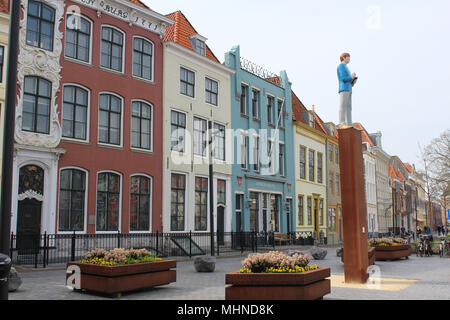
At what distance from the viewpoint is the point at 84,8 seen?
21.6 metres

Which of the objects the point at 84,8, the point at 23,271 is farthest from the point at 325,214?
the point at 23,271

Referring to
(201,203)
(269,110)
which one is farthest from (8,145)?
(269,110)

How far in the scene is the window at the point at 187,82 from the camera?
2718 centimetres

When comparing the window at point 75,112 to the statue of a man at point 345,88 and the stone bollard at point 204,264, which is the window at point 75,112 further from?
the statue of a man at point 345,88

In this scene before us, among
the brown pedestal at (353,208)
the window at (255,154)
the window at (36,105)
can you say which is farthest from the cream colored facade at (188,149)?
the brown pedestal at (353,208)

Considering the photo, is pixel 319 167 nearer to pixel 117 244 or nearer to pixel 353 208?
pixel 117 244

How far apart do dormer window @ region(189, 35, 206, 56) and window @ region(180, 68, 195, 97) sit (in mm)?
1896

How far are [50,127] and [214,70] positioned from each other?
13.1m

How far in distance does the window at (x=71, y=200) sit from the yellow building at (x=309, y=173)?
70.9 ft

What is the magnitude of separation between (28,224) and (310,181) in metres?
27.7

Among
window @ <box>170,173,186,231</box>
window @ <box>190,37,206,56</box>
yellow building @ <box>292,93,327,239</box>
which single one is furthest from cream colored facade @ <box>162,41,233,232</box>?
yellow building @ <box>292,93,327,239</box>

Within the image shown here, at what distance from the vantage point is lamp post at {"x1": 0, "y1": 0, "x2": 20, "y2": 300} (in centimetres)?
586

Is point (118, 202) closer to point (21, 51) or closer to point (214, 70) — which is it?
point (21, 51)

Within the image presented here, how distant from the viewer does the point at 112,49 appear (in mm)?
23141
